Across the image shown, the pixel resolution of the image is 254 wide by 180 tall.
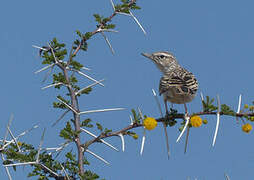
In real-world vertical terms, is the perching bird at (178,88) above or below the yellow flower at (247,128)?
above

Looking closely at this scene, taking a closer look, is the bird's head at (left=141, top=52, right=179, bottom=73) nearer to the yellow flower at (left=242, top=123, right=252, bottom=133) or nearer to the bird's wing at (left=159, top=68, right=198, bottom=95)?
the bird's wing at (left=159, top=68, right=198, bottom=95)

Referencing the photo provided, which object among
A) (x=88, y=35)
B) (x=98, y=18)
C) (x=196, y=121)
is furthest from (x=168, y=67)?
(x=196, y=121)

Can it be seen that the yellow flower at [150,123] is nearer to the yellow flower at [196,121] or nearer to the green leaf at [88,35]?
the yellow flower at [196,121]

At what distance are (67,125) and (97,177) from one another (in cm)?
79

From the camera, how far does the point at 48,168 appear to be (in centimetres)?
525

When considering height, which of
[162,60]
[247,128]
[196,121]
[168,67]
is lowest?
[247,128]

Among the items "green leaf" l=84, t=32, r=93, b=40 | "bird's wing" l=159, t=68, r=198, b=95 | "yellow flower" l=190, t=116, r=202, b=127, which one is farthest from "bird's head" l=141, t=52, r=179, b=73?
"yellow flower" l=190, t=116, r=202, b=127

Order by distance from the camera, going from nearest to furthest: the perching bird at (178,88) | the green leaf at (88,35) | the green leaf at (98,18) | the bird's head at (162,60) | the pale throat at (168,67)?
the green leaf at (88,35) < the green leaf at (98,18) < the perching bird at (178,88) < the pale throat at (168,67) < the bird's head at (162,60)

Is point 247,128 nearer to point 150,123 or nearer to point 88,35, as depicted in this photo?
point 150,123

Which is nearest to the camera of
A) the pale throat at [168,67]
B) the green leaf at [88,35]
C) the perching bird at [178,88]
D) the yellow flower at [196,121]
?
the yellow flower at [196,121]

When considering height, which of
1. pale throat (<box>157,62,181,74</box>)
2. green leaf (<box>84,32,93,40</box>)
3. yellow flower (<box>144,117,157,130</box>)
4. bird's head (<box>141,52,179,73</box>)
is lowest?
yellow flower (<box>144,117,157,130</box>)

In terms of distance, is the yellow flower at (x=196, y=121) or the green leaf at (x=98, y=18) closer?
the yellow flower at (x=196, y=121)

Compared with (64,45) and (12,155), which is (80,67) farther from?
(12,155)

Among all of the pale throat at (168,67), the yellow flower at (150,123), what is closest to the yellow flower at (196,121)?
the yellow flower at (150,123)
